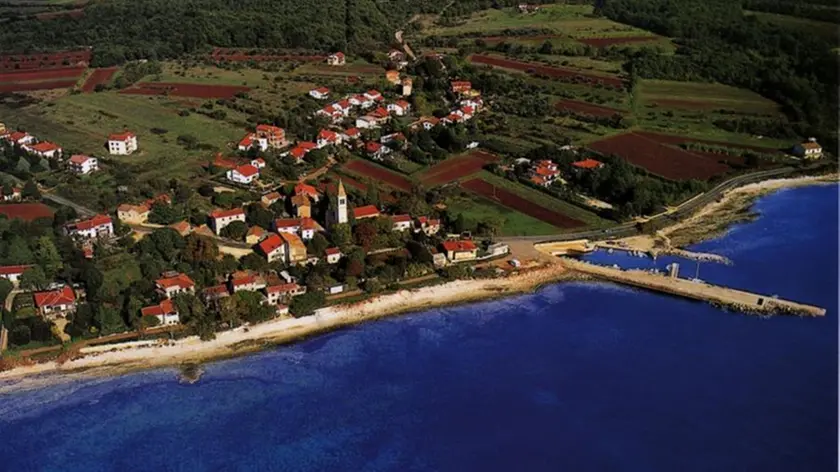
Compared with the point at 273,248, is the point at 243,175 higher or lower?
higher

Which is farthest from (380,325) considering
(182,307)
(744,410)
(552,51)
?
(552,51)

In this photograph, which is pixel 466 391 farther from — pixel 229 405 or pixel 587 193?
pixel 587 193

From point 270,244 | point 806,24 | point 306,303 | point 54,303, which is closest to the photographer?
point 54,303

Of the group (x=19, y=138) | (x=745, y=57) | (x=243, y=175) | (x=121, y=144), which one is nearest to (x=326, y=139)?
(x=243, y=175)

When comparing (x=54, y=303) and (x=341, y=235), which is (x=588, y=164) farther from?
(x=54, y=303)

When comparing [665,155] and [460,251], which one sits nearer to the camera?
[460,251]

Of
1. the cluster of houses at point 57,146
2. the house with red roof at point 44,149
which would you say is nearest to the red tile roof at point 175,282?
the cluster of houses at point 57,146

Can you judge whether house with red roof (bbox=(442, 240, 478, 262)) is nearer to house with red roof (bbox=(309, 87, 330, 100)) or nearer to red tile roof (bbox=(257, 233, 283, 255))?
red tile roof (bbox=(257, 233, 283, 255))

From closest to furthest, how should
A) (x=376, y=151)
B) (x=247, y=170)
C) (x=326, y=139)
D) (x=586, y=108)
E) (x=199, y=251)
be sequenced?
(x=199, y=251) < (x=247, y=170) < (x=376, y=151) < (x=326, y=139) < (x=586, y=108)
